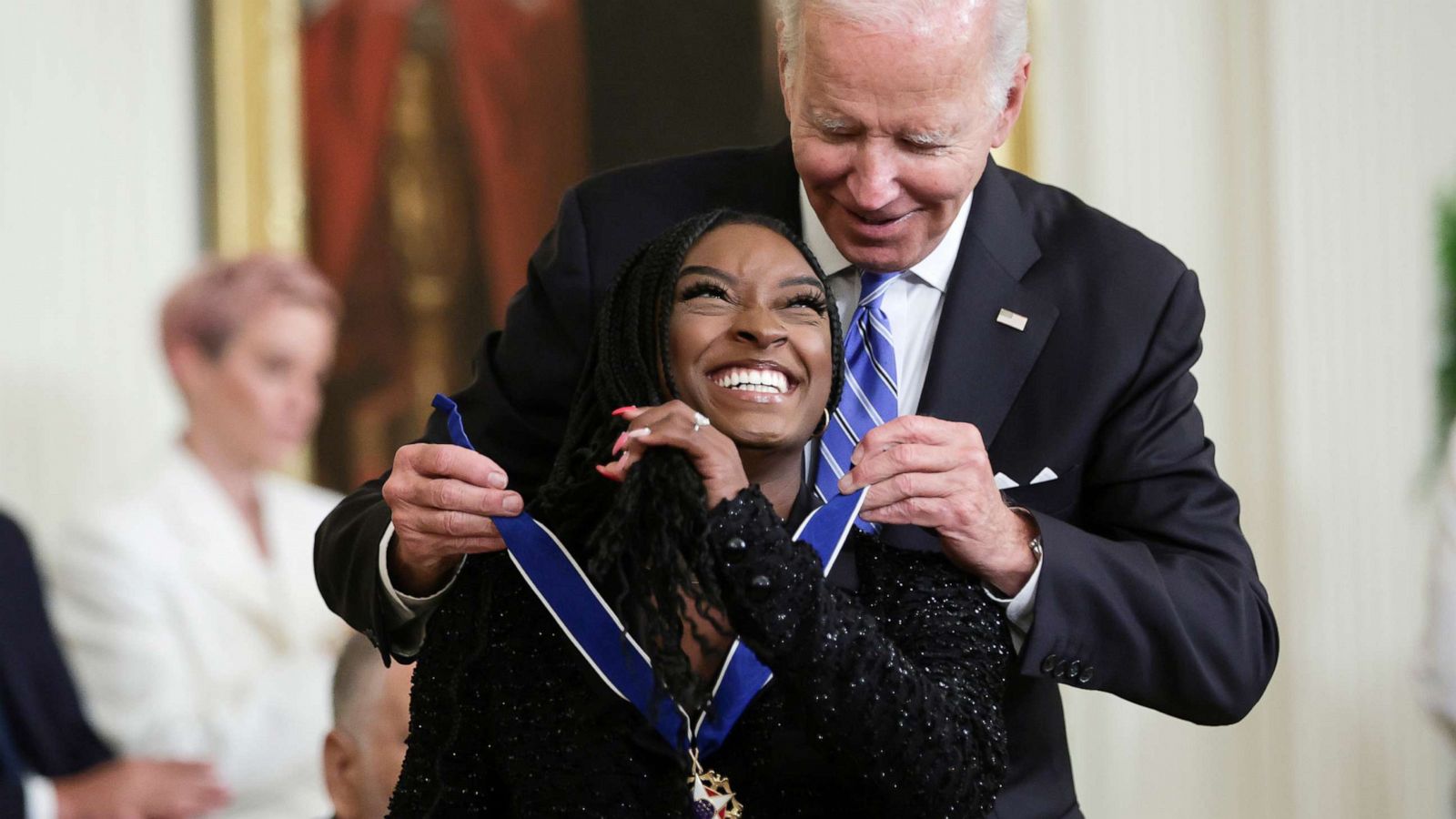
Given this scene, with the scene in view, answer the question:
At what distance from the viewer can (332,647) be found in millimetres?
5191

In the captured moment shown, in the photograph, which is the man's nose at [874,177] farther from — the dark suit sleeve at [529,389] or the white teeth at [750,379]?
the dark suit sleeve at [529,389]

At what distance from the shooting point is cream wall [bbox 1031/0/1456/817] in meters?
4.93

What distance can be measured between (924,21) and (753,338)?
55cm

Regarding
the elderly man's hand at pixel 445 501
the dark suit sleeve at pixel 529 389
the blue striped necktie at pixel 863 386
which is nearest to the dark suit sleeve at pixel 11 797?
the dark suit sleeve at pixel 529 389

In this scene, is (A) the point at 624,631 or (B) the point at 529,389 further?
(B) the point at 529,389

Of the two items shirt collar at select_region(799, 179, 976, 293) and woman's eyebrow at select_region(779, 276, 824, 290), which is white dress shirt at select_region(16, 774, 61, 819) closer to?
shirt collar at select_region(799, 179, 976, 293)

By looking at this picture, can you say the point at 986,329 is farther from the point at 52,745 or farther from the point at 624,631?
the point at 52,745

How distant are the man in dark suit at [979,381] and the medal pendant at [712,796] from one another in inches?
14.3

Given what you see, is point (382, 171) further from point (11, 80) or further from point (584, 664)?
point (584, 664)

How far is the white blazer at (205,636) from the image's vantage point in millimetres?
4969

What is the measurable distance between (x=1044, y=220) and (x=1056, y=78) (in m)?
2.71

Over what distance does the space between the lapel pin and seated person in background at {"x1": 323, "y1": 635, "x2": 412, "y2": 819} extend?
67.4 inches

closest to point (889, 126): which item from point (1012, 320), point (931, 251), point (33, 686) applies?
point (931, 251)

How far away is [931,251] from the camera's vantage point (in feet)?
8.37
